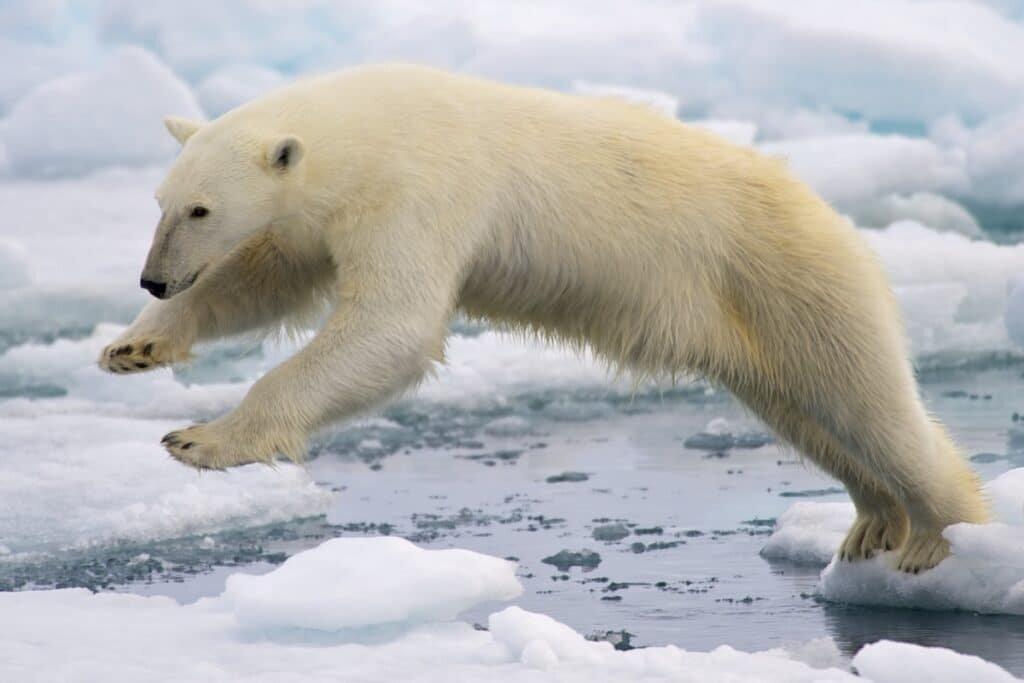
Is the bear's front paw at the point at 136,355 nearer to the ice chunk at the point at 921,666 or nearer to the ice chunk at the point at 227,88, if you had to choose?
the ice chunk at the point at 921,666

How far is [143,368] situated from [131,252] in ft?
30.3

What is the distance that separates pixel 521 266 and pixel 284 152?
73cm

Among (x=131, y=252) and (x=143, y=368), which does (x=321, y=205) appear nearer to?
(x=143, y=368)

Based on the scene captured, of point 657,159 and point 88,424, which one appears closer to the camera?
point 657,159

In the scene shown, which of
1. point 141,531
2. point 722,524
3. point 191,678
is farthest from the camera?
point 141,531

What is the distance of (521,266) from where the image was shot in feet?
13.5

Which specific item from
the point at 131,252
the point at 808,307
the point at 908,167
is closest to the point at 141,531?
the point at 808,307

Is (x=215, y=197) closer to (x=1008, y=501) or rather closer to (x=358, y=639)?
(x=358, y=639)

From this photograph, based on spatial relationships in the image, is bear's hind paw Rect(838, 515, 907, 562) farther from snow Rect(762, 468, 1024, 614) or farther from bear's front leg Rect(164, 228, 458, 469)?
bear's front leg Rect(164, 228, 458, 469)

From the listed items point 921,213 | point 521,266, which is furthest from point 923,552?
point 921,213

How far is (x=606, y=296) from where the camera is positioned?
4207 millimetres

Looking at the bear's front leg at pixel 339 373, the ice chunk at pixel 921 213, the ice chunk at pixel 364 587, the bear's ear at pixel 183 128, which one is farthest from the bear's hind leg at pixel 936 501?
the ice chunk at pixel 921 213

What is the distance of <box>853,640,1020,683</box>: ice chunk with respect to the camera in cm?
323

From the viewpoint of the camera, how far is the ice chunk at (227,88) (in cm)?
1549
